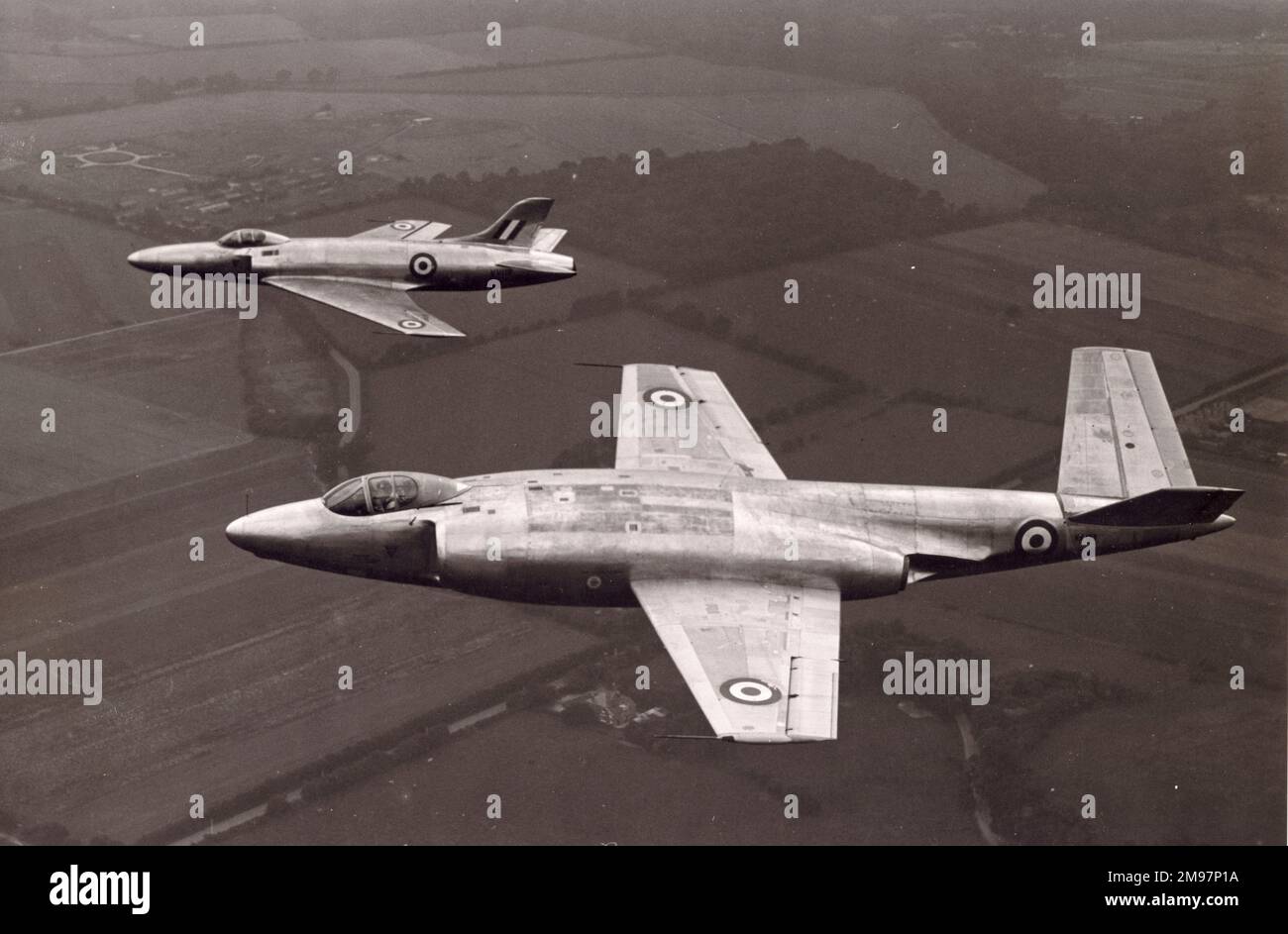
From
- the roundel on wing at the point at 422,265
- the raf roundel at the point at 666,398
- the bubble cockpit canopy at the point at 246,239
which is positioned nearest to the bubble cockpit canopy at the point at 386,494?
the raf roundel at the point at 666,398

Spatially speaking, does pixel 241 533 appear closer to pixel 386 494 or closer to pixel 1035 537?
pixel 386 494

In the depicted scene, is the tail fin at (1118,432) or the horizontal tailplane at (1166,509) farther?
the tail fin at (1118,432)

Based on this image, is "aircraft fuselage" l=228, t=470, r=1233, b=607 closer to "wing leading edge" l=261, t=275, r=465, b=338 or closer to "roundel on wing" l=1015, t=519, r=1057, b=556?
"roundel on wing" l=1015, t=519, r=1057, b=556

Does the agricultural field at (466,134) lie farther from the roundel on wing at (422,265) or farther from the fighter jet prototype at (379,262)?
the roundel on wing at (422,265)

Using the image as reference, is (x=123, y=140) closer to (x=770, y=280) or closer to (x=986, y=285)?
(x=770, y=280)

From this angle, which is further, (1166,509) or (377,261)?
(377,261)

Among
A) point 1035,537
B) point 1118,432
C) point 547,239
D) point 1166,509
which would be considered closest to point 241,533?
point 547,239
